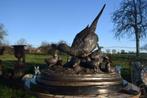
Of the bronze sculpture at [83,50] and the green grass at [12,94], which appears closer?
the green grass at [12,94]

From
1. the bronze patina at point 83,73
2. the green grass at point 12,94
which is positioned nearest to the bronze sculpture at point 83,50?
the bronze patina at point 83,73

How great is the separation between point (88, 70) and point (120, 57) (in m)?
16.8

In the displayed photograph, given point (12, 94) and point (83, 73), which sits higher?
point (83, 73)

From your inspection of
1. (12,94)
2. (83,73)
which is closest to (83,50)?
(83,73)

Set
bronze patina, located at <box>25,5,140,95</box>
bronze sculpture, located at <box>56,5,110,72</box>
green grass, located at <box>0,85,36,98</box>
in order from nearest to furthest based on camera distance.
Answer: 1. green grass, located at <box>0,85,36,98</box>
2. bronze patina, located at <box>25,5,140,95</box>
3. bronze sculpture, located at <box>56,5,110,72</box>

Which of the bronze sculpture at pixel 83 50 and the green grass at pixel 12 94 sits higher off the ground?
the bronze sculpture at pixel 83 50

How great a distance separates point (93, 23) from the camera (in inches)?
413

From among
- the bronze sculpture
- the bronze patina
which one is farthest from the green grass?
the bronze sculpture

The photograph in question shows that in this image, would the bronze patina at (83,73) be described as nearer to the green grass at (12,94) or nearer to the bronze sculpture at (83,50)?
the bronze sculpture at (83,50)

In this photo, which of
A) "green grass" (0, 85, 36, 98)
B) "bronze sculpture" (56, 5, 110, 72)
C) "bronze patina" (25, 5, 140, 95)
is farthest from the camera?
"bronze sculpture" (56, 5, 110, 72)

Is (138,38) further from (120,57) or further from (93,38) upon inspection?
(93,38)

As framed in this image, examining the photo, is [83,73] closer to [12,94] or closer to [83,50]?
[83,50]

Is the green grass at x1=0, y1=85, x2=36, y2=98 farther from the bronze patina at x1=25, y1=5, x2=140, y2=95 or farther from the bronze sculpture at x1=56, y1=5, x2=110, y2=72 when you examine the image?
the bronze sculpture at x1=56, y1=5, x2=110, y2=72

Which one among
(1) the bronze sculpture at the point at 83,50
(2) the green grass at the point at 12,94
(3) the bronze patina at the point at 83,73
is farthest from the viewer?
(1) the bronze sculpture at the point at 83,50
